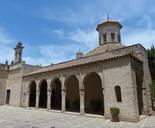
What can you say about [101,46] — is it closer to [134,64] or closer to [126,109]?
[134,64]

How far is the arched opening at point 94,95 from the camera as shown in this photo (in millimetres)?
20266

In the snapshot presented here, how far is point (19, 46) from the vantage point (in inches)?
1254

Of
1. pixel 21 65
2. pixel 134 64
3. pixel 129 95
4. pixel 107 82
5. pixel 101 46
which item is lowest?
pixel 129 95

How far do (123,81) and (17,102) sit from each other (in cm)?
1897

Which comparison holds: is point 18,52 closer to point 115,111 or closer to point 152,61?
point 152,61

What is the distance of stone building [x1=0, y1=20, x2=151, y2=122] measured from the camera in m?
13.9

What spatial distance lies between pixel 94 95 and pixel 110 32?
1068cm

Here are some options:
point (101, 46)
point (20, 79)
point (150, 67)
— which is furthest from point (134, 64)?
point (20, 79)

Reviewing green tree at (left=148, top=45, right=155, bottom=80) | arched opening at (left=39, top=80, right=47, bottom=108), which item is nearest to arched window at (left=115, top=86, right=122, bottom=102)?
green tree at (left=148, top=45, right=155, bottom=80)

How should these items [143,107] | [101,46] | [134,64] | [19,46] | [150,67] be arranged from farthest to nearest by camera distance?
[19,46]
[101,46]
[150,67]
[143,107]
[134,64]

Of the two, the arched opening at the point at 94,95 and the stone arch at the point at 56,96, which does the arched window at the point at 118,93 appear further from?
the stone arch at the point at 56,96

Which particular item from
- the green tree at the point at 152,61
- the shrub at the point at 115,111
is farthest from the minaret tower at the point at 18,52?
the shrub at the point at 115,111

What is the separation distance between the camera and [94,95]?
21.3 meters

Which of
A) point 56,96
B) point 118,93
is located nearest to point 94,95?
point 118,93
